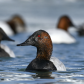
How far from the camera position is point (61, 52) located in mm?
8633

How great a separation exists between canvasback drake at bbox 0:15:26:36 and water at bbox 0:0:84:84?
425 mm

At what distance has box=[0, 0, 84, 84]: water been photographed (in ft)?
15.9

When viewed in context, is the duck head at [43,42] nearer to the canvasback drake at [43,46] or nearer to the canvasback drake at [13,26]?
the canvasback drake at [43,46]

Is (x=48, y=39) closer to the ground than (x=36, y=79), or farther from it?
farther from it

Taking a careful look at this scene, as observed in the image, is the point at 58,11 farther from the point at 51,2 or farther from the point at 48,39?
the point at 48,39

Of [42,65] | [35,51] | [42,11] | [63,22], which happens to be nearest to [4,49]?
[35,51]

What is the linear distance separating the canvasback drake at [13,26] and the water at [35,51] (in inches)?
16.7

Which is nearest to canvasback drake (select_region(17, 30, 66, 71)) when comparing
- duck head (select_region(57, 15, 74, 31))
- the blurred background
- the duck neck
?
the duck neck

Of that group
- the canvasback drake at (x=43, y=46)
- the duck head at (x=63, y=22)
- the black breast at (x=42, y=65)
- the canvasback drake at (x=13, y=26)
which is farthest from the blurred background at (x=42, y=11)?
the black breast at (x=42, y=65)

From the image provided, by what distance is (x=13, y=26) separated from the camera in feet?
50.6

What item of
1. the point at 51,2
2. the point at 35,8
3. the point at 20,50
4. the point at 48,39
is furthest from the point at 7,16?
the point at 48,39

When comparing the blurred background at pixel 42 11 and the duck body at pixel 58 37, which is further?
the blurred background at pixel 42 11

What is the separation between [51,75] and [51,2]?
63.5 ft

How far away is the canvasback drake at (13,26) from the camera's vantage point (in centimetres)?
1414
